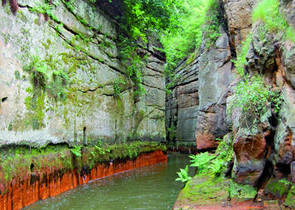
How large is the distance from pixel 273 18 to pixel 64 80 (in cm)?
499

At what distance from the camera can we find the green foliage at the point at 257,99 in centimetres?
399

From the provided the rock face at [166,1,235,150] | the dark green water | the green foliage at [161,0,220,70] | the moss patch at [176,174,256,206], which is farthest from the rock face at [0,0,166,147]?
the moss patch at [176,174,256,206]

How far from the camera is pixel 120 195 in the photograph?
5836mm

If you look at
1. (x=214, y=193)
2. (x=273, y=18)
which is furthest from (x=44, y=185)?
(x=273, y=18)

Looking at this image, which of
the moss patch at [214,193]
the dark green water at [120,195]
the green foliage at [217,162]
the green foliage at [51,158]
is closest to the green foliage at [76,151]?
the green foliage at [51,158]

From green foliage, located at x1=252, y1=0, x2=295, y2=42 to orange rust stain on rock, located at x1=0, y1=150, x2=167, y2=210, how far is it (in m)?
5.17

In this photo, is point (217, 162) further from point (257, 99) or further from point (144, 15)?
point (144, 15)

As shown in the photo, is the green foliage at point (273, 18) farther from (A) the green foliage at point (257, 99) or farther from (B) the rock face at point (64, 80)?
(B) the rock face at point (64, 80)

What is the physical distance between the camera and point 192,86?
54.4 ft

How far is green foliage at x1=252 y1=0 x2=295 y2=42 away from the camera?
3.78m

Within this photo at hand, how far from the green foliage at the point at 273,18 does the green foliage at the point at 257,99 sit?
2.83ft

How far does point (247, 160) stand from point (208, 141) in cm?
508

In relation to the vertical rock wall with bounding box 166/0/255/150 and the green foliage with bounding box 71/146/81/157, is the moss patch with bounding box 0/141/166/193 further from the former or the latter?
the vertical rock wall with bounding box 166/0/255/150

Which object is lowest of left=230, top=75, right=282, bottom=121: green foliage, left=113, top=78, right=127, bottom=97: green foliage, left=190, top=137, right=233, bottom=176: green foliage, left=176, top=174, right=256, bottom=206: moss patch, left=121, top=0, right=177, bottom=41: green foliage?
left=176, top=174, right=256, bottom=206: moss patch
